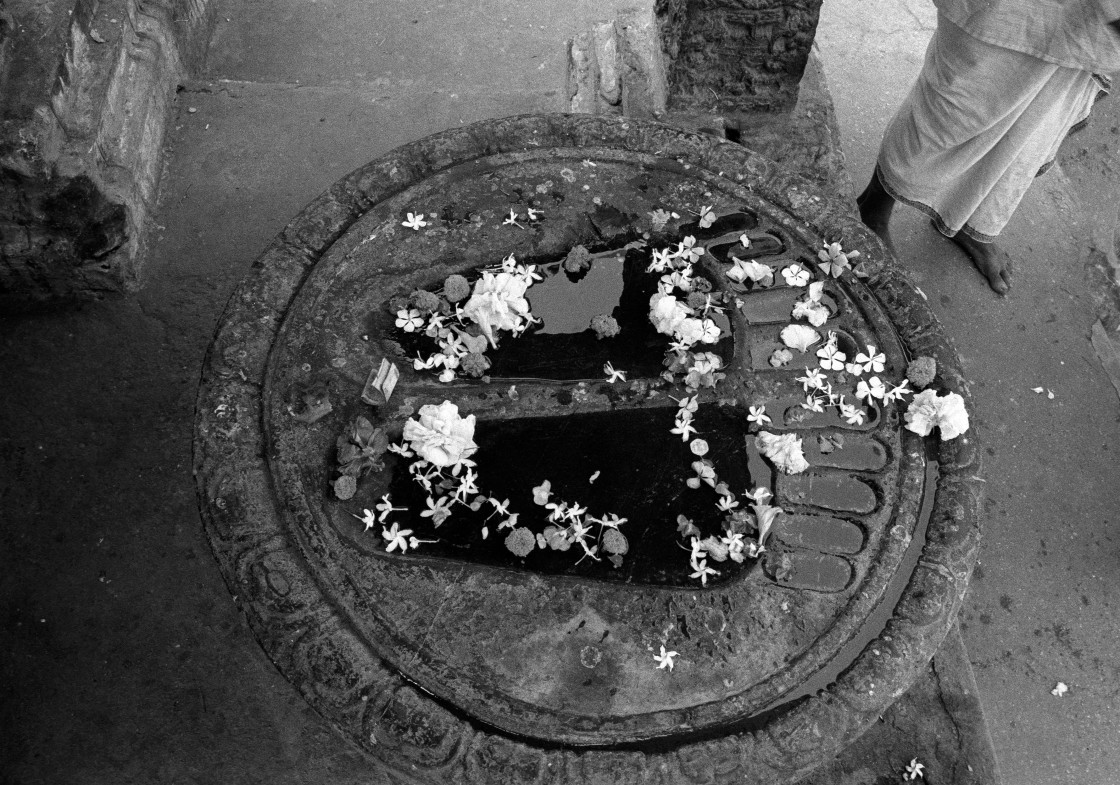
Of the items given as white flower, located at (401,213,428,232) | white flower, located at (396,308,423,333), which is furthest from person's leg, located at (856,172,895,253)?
white flower, located at (396,308,423,333)

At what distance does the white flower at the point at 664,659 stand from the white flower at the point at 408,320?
3.57 feet

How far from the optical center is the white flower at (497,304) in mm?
2254

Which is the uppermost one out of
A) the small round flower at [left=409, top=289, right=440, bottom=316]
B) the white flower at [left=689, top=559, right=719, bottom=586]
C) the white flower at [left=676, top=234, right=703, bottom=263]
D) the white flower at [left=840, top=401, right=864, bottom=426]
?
the white flower at [left=676, top=234, right=703, bottom=263]

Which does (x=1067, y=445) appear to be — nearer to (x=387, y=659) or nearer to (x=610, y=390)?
(x=610, y=390)

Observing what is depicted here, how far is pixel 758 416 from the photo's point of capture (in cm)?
224

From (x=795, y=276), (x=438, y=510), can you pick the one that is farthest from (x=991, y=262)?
(x=438, y=510)

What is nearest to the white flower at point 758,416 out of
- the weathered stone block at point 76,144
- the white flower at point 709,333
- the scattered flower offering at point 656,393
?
the scattered flower offering at point 656,393

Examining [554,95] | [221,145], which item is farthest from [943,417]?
[221,145]

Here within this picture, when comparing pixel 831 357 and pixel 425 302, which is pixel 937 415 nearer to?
pixel 831 357

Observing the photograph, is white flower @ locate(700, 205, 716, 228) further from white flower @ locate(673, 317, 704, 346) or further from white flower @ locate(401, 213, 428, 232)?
white flower @ locate(401, 213, 428, 232)

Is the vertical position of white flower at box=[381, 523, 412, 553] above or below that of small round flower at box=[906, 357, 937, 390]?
below

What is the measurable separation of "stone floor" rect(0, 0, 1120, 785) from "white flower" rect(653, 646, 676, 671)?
120 cm

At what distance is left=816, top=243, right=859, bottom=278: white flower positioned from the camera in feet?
8.07

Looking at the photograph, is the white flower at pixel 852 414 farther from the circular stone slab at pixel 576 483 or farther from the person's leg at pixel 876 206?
the person's leg at pixel 876 206
